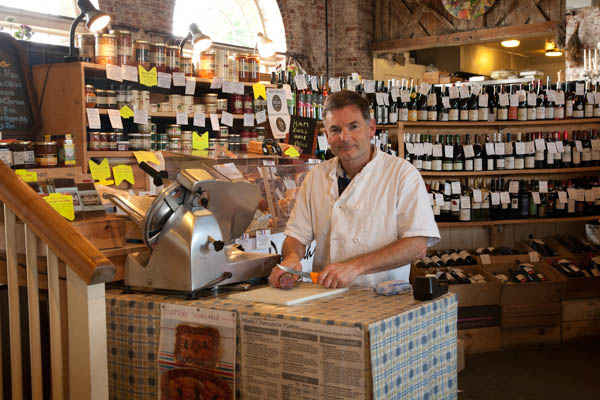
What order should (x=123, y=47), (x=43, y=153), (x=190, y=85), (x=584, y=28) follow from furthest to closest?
(x=584, y=28)
(x=190, y=85)
(x=123, y=47)
(x=43, y=153)

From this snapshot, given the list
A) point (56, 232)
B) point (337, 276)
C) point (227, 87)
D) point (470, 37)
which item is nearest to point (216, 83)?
point (227, 87)

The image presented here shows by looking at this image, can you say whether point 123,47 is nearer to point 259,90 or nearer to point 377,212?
point 259,90

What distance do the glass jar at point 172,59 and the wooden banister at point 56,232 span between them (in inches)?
97.6

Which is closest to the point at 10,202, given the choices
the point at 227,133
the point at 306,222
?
the point at 306,222

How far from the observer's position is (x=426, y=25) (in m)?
9.87

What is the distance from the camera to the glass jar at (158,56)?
4.36m

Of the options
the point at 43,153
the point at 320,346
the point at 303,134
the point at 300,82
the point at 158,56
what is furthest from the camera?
the point at 300,82

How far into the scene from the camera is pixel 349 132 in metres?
2.58

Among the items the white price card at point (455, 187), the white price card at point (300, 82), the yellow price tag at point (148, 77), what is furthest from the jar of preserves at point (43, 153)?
the white price card at point (455, 187)

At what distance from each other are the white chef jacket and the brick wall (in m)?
6.90

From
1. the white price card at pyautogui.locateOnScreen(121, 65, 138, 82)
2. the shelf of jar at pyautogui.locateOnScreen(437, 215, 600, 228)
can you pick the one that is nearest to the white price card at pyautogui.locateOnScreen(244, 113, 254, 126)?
the white price card at pyautogui.locateOnScreen(121, 65, 138, 82)

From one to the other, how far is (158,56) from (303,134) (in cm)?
143

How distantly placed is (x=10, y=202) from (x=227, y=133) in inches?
116

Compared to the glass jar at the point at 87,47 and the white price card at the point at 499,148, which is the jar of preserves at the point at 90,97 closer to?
the glass jar at the point at 87,47
